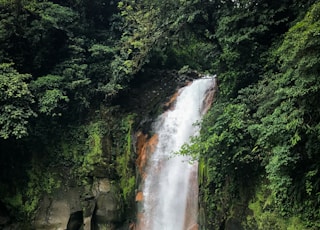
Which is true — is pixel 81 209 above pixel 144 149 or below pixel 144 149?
below

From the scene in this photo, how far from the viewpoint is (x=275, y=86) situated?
24.8 feet

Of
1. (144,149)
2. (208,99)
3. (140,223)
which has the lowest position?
(140,223)

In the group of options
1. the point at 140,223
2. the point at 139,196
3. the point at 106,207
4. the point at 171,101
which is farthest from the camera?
the point at 171,101

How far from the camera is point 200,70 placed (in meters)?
16.0

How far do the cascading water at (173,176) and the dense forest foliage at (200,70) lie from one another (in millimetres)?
972

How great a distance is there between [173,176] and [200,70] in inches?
247

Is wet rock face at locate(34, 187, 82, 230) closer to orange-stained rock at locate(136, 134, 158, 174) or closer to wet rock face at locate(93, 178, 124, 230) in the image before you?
wet rock face at locate(93, 178, 124, 230)

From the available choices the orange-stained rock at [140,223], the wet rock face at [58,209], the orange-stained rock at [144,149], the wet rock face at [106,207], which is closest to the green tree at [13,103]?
the wet rock face at [58,209]


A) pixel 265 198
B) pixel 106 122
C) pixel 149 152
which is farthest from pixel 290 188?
pixel 106 122

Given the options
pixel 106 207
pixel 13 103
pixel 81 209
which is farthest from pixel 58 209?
pixel 13 103

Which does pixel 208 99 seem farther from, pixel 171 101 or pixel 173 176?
pixel 173 176

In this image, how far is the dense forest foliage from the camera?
658cm

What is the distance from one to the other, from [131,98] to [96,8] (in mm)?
4386

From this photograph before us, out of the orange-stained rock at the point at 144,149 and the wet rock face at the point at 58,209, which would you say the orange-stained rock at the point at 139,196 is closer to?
the orange-stained rock at the point at 144,149
